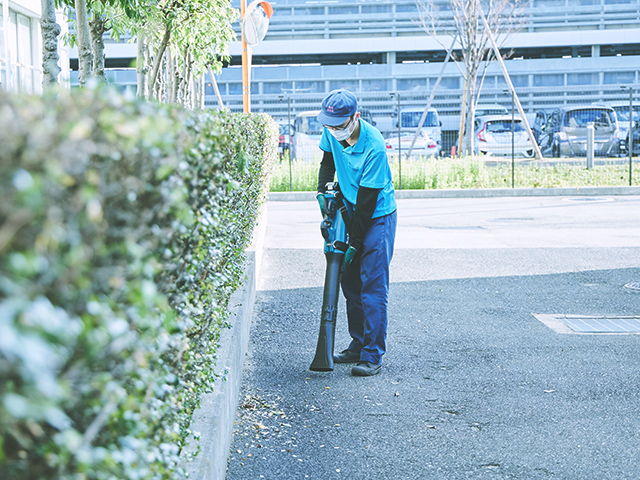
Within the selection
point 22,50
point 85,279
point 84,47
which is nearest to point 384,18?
point 22,50

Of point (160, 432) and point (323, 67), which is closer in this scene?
point (160, 432)

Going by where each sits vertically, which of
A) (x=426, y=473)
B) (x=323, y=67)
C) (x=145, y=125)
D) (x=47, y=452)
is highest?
(x=323, y=67)

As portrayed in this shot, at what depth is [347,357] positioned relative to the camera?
549 centimetres

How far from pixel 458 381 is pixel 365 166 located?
1.48 meters

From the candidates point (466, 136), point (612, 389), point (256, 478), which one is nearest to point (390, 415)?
point (256, 478)

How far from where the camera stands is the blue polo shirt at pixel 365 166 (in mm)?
4984

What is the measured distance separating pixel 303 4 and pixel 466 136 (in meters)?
21.4

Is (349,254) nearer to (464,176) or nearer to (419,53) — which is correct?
(464,176)

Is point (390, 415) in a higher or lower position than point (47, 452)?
lower

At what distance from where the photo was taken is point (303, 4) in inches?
1805

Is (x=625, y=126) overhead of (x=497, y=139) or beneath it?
overhead

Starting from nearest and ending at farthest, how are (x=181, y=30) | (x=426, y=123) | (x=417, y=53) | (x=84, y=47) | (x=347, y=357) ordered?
(x=347, y=357), (x=84, y=47), (x=181, y=30), (x=426, y=123), (x=417, y=53)

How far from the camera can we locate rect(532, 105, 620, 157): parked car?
84.7ft

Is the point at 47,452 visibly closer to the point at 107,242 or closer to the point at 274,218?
the point at 107,242
